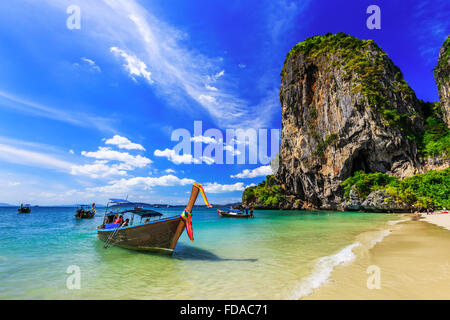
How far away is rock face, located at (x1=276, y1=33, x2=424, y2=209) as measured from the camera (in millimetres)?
42594

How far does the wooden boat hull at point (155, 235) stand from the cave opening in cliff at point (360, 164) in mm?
50459

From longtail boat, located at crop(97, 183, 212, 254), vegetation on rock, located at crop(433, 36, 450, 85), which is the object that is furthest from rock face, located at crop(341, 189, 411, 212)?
longtail boat, located at crop(97, 183, 212, 254)

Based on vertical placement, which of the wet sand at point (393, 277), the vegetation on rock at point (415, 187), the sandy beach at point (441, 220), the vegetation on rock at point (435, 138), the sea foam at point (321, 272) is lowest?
the sandy beach at point (441, 220)

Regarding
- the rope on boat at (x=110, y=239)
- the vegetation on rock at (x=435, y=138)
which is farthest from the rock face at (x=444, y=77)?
the rope on boat at (x=110, y=239)

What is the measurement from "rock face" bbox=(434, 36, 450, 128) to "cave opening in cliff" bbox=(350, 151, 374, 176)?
16654mm

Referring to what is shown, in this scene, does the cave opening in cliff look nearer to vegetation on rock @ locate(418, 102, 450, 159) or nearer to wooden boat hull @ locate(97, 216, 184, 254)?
vegetation on rock @ locate(418, 102, 450, 159)

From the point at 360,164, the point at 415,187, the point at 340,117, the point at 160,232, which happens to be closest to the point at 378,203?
the point at 415,187

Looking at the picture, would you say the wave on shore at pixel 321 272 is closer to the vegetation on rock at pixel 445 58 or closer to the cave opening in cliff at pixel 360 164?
the cave opening in cliff at pixel 360 164

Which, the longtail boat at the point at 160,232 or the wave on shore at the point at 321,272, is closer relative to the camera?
the wave on shore at the point at 321,272

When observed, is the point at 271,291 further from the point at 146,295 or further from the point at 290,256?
the point at 290,256

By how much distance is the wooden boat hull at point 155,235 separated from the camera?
855cm

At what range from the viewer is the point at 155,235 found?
28.9ft

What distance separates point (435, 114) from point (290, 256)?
64.1m

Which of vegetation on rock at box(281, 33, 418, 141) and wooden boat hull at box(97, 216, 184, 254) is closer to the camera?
wooden boat hull at box(97, 216, 184, 254)
